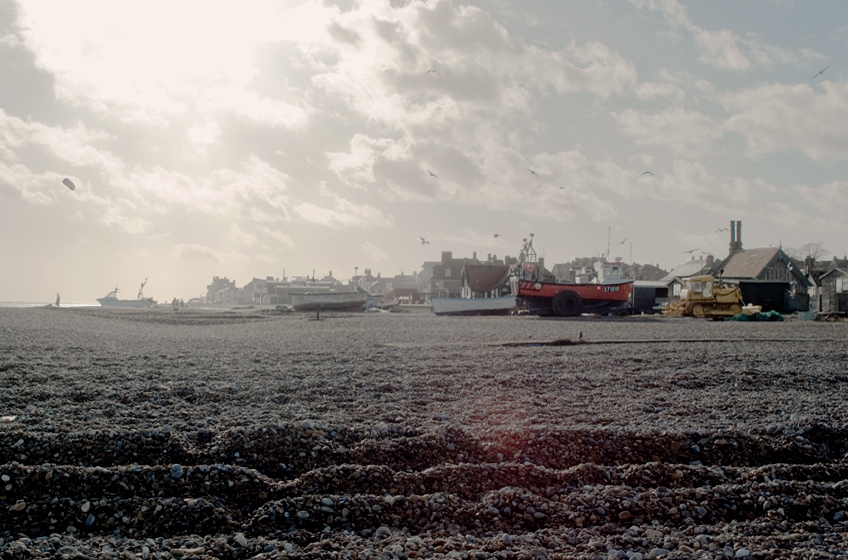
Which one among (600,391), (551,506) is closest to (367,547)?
(551,506)

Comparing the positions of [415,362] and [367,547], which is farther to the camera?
[415,362]

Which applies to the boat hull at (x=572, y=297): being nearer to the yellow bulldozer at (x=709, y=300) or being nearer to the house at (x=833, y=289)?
the yellow bulldozer at (x=709, y=300)

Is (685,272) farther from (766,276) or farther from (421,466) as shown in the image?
(421,466)

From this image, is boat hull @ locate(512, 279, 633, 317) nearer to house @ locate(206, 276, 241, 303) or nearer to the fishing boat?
the fishing boat

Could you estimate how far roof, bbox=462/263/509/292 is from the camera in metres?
53.8

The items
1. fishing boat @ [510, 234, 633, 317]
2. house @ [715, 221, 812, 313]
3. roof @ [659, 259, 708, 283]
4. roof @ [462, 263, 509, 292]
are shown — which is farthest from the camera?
roof @ [462, 263, 509, 292]

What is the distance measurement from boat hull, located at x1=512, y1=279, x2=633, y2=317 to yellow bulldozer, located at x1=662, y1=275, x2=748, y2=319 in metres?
3.83

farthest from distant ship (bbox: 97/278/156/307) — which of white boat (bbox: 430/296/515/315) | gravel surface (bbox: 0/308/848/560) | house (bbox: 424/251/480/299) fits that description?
gravel surface (bbox: 0/308/848/560)

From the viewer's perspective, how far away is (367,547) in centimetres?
338

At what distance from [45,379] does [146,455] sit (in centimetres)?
499

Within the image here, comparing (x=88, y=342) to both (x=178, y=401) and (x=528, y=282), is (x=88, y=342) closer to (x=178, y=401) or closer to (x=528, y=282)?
(x=178, y=401)

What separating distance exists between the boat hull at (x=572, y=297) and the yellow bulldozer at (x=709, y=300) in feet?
12.6

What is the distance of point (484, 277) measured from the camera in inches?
2142

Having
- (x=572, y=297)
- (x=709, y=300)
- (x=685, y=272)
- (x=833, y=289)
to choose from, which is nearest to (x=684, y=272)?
(x=685, y=272)
